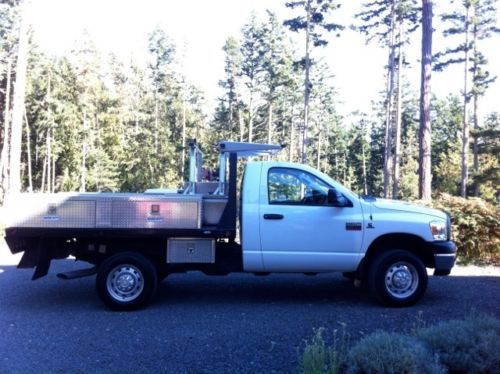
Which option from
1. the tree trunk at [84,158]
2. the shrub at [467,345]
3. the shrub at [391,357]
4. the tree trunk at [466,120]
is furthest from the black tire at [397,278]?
the tree trunk at [84,158]

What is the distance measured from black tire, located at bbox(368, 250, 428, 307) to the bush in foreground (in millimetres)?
2901

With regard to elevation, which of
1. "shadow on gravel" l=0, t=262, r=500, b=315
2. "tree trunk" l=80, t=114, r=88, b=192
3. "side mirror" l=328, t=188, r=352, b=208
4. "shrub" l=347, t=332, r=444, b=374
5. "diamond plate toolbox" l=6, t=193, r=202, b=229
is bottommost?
"shadow on gravel" l=0, t=262, r=500, b=315

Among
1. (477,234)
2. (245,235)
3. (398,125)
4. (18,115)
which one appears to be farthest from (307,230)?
(398,125)

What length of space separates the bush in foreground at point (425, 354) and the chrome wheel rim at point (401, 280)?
2.94 m

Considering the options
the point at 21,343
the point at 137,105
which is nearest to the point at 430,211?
the point at 21,343

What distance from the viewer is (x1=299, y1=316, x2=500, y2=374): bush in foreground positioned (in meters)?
3.86

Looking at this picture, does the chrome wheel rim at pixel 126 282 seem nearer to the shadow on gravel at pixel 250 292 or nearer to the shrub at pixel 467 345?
the shadow on gravel at pixel 250 292

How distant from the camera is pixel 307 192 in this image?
7754 millimetres

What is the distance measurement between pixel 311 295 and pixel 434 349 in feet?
14.2

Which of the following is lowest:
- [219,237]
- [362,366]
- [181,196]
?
[362,366]

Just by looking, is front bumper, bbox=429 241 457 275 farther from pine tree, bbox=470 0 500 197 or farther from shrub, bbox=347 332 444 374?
pine tree, bbox=470 0 500 197

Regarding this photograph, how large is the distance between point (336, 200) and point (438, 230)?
65.1 inches

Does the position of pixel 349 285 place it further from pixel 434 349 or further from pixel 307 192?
pixel 434 349

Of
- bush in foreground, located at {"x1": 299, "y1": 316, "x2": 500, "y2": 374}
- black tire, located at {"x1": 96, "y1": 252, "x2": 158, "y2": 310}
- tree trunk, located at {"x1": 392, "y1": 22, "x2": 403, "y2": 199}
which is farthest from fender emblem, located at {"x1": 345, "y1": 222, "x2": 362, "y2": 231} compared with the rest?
tree trunk, located at {"x1": 392, "y1": 22, "x2": 403, "y2": 199}
